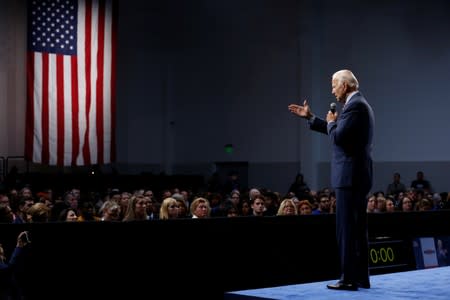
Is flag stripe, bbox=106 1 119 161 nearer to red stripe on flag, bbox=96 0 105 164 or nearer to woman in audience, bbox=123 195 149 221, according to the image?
red stripe on flag, bbox=96 0 105 164

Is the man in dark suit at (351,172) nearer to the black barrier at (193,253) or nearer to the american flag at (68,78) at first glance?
the black barrier at (193,253)

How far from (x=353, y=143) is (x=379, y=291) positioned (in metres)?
1.16

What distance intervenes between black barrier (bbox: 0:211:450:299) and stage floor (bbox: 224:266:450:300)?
172 cm

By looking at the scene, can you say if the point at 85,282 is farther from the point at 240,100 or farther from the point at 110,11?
the point at 240,100

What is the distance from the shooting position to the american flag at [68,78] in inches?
782

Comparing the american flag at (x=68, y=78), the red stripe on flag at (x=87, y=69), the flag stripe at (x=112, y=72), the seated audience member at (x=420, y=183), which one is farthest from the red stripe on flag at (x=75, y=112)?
the seated audience member at (x=420, y=183)

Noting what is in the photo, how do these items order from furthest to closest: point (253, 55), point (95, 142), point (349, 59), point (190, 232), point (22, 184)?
point (253, 55) → point (349, 59) → point (95, 142) → point (22, 184) → point (190, 232)

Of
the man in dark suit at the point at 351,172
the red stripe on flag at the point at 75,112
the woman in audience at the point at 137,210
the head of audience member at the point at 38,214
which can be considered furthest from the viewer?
the red stripe on flag at the point at 75,112

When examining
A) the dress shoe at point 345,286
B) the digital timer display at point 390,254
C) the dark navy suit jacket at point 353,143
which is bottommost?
the digital timer display at point 390,254

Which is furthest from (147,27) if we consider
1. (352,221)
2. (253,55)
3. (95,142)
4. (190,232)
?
(352,221)

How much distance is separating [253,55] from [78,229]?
17170 millimetres

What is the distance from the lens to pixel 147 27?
24672 millimetres

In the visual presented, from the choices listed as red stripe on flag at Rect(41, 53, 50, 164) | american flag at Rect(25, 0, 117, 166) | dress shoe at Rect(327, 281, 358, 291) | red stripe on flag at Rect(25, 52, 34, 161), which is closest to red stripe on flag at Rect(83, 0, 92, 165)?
american flag at Rect(25, 0, 117, 166)

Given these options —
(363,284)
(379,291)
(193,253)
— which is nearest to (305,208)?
(193,253)
